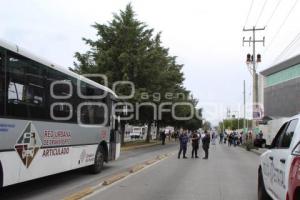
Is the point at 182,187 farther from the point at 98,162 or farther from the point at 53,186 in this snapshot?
the point at 98,162

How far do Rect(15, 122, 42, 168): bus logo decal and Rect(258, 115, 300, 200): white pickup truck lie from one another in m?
4.94

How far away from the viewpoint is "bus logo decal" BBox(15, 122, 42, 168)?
10.9 meters

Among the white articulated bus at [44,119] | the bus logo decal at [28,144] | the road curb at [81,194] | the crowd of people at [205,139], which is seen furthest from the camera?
the crowd of people at [205,139]

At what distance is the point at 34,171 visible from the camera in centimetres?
1163

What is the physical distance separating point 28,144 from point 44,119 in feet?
3.63

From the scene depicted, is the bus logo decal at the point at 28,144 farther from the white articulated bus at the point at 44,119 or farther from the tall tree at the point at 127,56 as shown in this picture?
the tall tree at the point at 127,56

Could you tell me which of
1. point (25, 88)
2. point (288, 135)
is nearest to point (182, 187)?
point (25, 88)

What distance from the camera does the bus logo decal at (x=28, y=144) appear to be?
35.7ft

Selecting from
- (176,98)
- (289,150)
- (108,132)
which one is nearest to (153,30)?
(176,98)

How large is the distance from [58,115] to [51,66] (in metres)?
1.28

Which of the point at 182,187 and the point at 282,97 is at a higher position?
the point at 282,97

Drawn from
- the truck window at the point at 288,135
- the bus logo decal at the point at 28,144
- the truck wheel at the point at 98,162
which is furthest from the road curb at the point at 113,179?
the truck window at the point at 288,135

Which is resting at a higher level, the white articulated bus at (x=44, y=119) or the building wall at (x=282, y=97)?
the building wall at (x=282, y=97)

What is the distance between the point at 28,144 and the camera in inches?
444
